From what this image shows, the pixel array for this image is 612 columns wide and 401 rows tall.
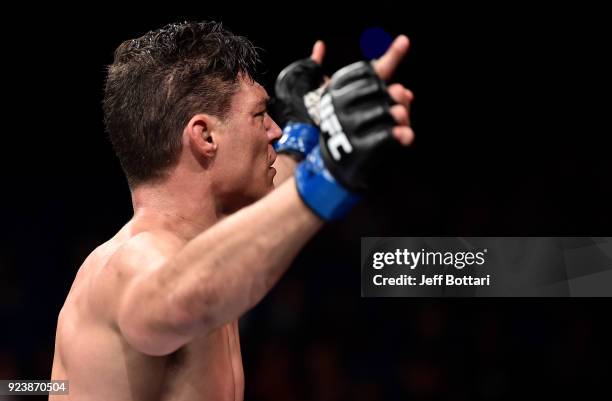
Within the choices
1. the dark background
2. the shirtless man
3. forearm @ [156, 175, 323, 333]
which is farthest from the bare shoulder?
the dark background

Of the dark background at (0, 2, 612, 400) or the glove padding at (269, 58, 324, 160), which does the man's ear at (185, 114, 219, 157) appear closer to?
the glove padding at (269, 58, 324, 160)

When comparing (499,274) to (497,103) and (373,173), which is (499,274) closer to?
(497,103)

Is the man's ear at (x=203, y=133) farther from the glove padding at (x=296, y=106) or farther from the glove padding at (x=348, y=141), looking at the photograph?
the glove padding at (x=348, y=141)

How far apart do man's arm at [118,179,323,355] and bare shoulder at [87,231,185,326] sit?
10 centimetres

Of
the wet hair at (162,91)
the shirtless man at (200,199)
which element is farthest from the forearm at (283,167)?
the wet hair at (162,91)

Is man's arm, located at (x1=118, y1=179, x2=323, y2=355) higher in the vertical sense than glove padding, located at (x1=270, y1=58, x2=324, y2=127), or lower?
lower

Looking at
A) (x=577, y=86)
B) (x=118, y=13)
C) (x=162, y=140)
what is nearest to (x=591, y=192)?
(x=577, y=86)

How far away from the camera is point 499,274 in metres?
3.10

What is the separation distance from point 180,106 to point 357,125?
539mm

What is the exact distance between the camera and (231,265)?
3.38 ft

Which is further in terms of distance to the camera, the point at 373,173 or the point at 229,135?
the point at 229,135

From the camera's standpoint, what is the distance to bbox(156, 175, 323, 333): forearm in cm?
103

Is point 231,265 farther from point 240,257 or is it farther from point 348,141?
point 348,141

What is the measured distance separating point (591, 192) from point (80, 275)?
2.41 meters
